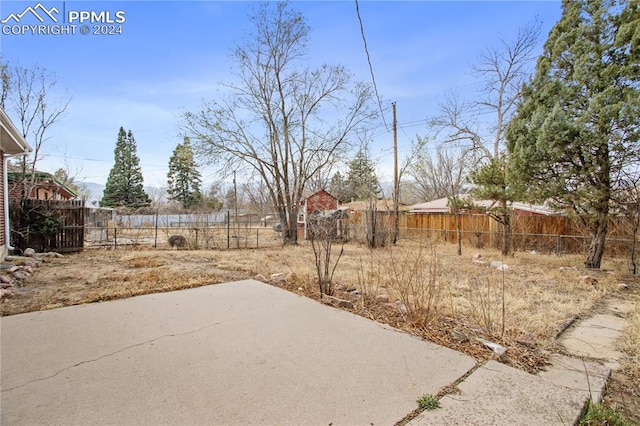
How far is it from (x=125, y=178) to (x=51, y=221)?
30723 mm

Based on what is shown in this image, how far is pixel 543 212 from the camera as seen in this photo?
1295 cm

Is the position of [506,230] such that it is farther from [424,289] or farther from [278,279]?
[278,279]

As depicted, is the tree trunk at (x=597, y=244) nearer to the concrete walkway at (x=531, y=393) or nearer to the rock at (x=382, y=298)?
the concrete walkway at (x=531, y=393)

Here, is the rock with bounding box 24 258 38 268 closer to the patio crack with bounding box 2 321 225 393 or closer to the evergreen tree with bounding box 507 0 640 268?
the patio crack with bounding box 2 321 225 393

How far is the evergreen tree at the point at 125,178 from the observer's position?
35.2 metres

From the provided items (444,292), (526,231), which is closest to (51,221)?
(444,292)

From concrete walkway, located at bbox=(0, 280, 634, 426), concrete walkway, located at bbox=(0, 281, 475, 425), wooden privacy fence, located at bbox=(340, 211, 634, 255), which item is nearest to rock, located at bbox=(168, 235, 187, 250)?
wooden privacy fence, located at bbox=(340, 211, 634, 255)

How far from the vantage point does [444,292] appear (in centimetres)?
508

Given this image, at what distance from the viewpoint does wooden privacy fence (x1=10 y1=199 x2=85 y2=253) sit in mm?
8648

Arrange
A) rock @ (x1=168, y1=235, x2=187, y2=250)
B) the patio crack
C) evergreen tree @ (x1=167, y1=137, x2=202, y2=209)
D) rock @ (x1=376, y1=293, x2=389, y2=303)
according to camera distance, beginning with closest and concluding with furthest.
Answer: the patio crack
rock @ (x1=376, y1=293, x2=389, y2=303)
rock @ (x1=168, y1=235, x2=187, y2=250)
evergreen tree @ (x1=167, y1=137, x2=202, y2=209)

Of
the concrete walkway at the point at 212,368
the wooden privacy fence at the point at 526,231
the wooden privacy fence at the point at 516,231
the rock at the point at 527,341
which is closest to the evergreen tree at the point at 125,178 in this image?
the wooden privacy fence at the point at 516,231

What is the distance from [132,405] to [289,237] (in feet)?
39.1

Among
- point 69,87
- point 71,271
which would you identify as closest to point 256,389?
point 71,271

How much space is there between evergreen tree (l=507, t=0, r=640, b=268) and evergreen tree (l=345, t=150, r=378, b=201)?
18.9 ft
